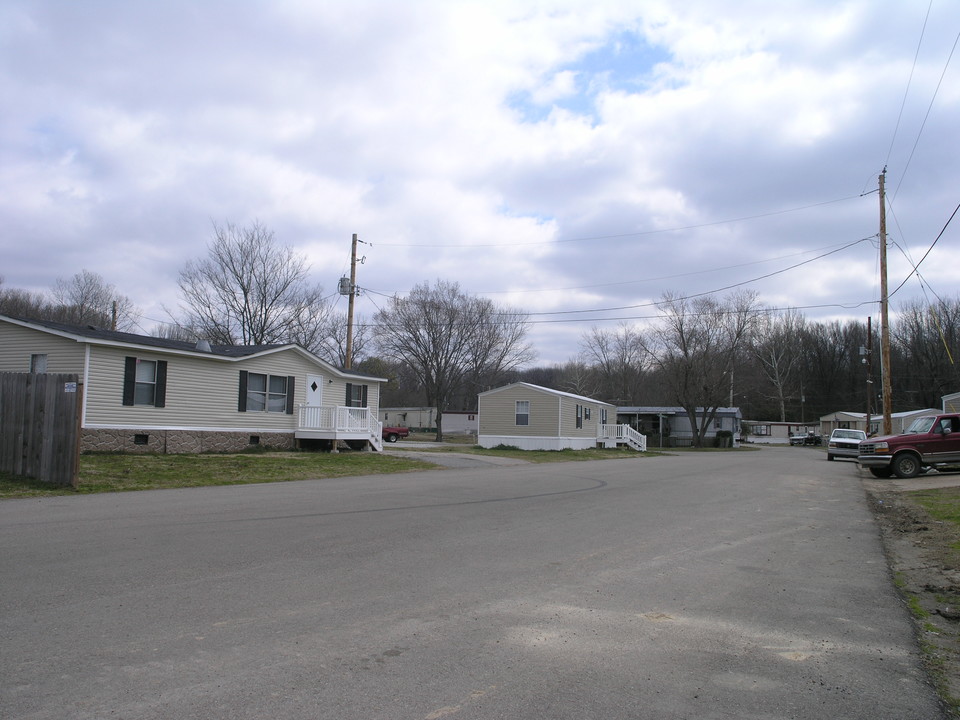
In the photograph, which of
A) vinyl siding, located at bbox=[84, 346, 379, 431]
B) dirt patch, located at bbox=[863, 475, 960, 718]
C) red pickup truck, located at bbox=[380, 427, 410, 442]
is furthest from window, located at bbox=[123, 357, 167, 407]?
red pickup truck, located at bbox=[380, 427, 410, 442]

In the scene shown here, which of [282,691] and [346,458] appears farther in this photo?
[346,458]

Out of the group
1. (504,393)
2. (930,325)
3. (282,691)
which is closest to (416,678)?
(282,691)

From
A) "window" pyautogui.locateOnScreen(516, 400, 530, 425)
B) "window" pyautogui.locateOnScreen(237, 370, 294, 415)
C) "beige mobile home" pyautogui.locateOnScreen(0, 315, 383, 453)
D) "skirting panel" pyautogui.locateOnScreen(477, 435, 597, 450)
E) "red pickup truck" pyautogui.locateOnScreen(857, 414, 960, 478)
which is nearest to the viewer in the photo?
"beige mobile home" pyautogui.locateOnScreen(0, 315, 383, 453)

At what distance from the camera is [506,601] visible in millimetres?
6039

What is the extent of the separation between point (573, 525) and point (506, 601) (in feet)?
14.7

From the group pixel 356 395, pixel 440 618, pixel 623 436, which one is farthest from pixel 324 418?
pixel 623 436

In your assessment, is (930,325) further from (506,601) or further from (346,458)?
(506,601)

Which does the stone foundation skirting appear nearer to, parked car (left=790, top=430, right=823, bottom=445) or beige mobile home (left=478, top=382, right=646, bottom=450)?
beige mobile home (left=478, top=382, right=646, bottom=450)

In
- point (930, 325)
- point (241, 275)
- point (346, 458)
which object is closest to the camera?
point (346, 458)

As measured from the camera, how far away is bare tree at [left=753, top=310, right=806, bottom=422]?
80875mm

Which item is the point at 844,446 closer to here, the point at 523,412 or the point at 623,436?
the point at 623,436

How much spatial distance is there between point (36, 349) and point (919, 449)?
2690 centimetres

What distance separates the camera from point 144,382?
2150cm

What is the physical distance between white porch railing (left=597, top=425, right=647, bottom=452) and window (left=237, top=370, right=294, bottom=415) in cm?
2346
